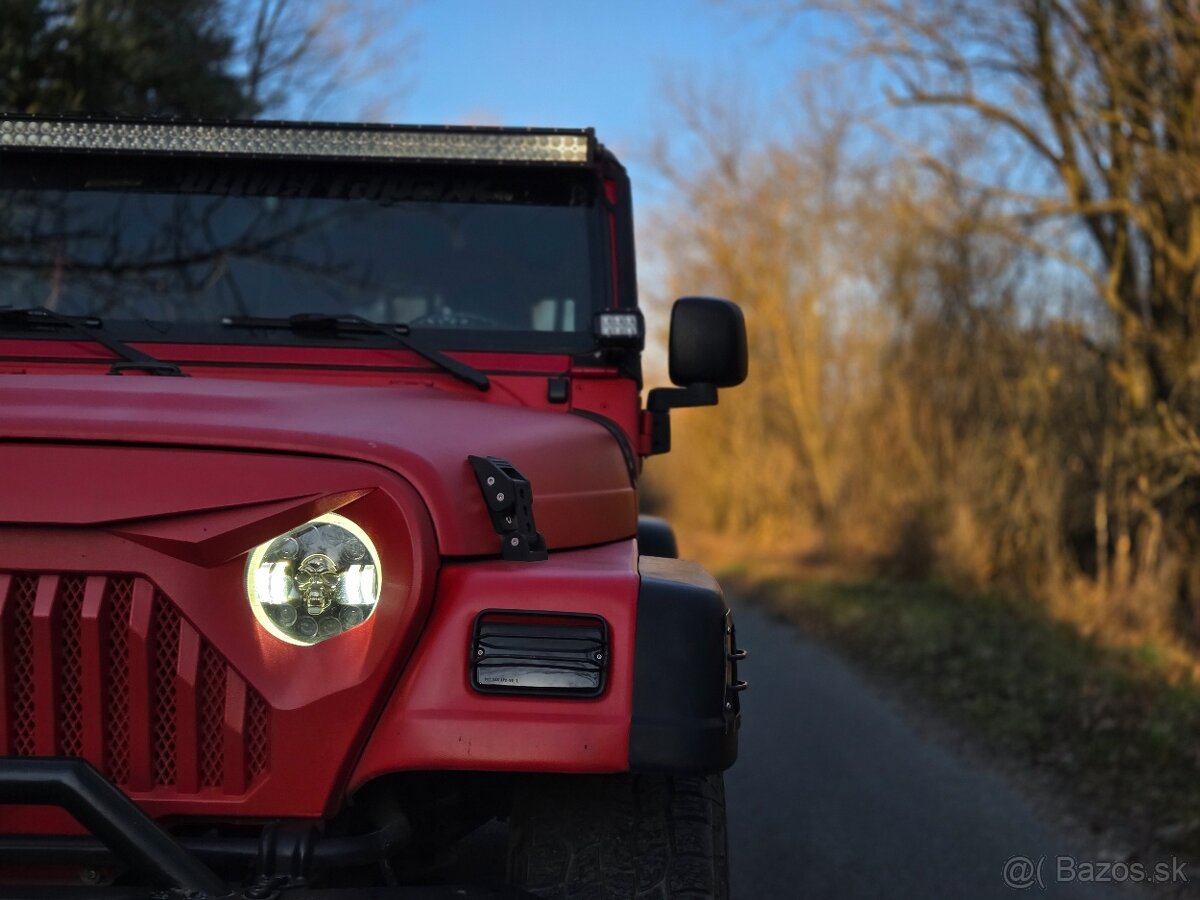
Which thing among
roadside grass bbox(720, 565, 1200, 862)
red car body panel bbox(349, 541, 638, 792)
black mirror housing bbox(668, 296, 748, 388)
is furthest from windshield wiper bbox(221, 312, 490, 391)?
roadside grass bbox(720, 565, 1200, 862)

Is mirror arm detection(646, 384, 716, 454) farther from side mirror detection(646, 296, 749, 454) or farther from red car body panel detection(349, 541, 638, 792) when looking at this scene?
red car body panel detection(349, 541, 638, 792)

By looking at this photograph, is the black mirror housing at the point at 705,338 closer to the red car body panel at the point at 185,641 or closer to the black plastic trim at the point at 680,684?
the black plastic trim at the point at 680,684

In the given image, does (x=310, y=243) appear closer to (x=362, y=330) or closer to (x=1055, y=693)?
(x=362, y=330)

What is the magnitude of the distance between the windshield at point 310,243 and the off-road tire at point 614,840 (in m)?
1.46

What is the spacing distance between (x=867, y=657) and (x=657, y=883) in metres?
7.97

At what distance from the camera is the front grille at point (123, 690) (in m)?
2.10

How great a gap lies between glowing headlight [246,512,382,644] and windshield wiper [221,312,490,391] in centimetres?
115

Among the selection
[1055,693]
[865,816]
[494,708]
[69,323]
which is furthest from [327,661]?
[1055,693]

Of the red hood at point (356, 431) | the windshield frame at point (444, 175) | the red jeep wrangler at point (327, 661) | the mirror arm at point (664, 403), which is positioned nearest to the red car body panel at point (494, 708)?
the red jeep wrangler at point (327, 661)

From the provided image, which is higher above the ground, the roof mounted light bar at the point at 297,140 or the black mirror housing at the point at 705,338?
the roof mounted light bar at the point at 297,140

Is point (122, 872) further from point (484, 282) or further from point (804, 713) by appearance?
point (804, 713)

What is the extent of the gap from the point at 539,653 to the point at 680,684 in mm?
239

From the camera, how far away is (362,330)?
3.32 metres

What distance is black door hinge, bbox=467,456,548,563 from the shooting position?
2.37m
